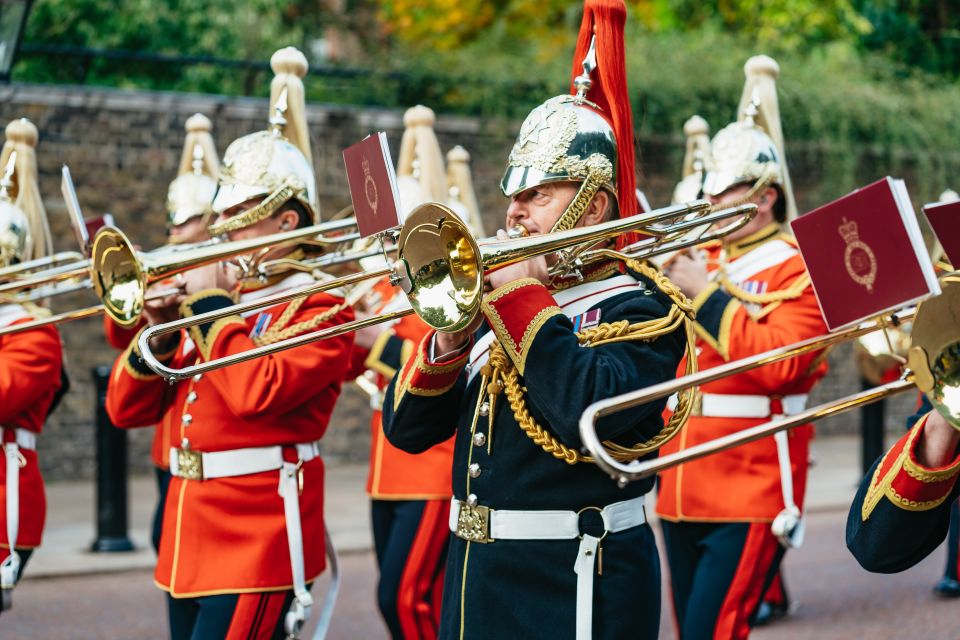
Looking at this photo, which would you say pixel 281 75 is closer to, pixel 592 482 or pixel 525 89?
pixel 592 482

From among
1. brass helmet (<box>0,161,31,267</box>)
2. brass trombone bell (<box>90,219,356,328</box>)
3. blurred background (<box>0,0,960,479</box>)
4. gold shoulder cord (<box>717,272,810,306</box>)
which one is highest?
blurred background (<box>0,0,960,479</box>)

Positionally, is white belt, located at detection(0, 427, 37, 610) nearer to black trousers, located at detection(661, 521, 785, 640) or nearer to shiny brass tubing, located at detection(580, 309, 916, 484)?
black trousers, located at detection(661, 521, 785, 640)

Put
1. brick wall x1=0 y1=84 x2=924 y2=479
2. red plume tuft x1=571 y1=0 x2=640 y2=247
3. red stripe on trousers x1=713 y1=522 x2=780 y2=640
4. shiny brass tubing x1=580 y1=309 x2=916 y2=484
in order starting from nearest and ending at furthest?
shiny brass tubing x1=580 y1=309 x2=916 y2=484 → red plume tuft x1=571 y1=0 x2=640 y2=247 → red stripe on trousers x1=713 y1=522 x2=780 y2=640 → brick wall x1=0 y1=84 x2=924 y2=479

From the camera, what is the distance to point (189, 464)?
4324 mm

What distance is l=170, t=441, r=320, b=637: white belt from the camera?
4.29 meters

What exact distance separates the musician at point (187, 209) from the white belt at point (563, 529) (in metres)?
2.60

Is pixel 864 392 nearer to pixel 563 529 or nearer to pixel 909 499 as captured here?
pixel 909 499

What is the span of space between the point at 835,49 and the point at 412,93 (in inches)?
224

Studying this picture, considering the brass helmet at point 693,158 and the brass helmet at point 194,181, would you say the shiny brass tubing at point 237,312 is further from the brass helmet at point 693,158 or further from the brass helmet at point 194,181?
the brass helmet at point 693,158

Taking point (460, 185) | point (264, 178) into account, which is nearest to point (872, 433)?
point (460, 185)

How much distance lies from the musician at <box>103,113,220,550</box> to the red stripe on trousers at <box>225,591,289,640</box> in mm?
1597

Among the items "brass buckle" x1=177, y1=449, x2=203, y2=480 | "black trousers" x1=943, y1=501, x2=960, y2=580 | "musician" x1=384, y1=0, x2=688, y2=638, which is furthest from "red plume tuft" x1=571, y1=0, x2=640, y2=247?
"black trousers" x1=943, y1=501, x2=960, y2=580

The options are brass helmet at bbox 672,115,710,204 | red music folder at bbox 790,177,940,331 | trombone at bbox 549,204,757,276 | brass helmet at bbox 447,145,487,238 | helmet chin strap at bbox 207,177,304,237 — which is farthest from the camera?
brass helmet at bbox 447,145,487,238

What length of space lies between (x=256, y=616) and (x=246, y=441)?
510mm
